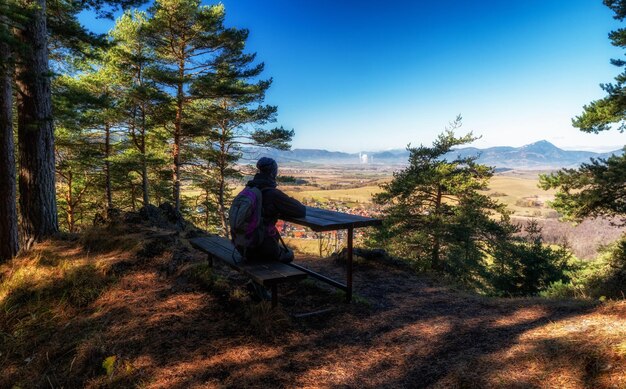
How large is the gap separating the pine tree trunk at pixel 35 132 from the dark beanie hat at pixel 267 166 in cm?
416

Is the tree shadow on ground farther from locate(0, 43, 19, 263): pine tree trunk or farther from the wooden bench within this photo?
locate(0, 43, 19, 263): pine tree trunk

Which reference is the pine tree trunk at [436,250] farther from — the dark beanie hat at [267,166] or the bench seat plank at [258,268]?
the dark beanie hat at [267,166]

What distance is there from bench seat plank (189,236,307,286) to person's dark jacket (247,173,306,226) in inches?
19.6

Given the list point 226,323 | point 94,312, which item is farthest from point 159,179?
point 226,323

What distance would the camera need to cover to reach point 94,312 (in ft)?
12.0

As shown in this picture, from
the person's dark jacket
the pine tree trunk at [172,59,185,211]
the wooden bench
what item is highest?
the pine tree trunk at [172,59,185,211]

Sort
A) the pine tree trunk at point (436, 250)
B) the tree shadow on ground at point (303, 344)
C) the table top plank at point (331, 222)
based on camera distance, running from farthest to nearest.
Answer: the pine tree trunk at point (436, 250) → the table top plank at point (331, 222) → the tree shadow on ground at point (303, 344)

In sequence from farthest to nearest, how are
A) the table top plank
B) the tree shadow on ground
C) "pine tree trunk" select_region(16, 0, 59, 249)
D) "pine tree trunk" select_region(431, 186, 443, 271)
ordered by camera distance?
"pine tree trunk" select_region(431, 186, 443, 271)
"pine tree trunk" select_region(16, 0, 59, 249)
the table top plank
the tree shadow on ground

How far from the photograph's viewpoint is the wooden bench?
311 centimetres

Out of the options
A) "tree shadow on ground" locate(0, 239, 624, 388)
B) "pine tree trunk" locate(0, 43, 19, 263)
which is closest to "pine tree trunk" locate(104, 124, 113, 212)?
"pine tree trunk" locate(0, 43, 19, 263)

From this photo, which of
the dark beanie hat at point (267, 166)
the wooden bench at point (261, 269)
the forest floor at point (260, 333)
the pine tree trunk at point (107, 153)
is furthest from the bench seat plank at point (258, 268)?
the pine tree trunk at point (107, 153)

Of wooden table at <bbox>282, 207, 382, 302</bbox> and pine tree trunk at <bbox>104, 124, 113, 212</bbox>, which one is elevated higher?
pine tree trunk at <bbox>104, 124, 113, 212</bbox>

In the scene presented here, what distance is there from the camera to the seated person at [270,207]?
3554 millimetres

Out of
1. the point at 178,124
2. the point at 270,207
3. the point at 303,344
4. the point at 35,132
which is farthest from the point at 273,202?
the point at 178,124
